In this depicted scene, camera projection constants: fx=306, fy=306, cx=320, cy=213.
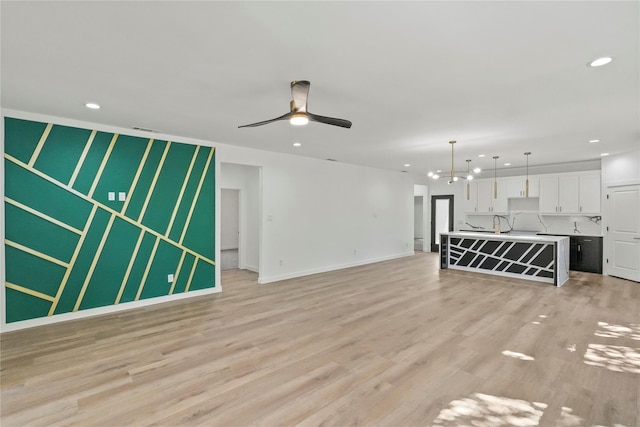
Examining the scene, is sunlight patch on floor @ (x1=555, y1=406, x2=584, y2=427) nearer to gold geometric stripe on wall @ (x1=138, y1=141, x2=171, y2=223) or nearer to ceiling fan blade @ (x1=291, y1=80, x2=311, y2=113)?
ceiling fan blade @ (x1=291, y1=80, x2=311, y2=113)

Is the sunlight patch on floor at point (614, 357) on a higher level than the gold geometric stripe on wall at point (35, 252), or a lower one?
lower

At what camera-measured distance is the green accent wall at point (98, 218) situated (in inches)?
149

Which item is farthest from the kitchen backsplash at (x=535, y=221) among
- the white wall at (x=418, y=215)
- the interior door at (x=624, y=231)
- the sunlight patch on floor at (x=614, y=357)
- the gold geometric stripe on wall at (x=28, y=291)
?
the gold geometric stripe on wall at (x=28, y=291)

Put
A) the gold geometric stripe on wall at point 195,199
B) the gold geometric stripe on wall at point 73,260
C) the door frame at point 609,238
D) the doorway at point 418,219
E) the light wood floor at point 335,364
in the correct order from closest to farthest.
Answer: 1. the light wood floor at point 335,364
2. the gold geometric stripe on wall at point 73,260
3. the gold geometric stripe on wall at point 195,199
4. the door frame at point 609,238
5. the doorway at point 418,219

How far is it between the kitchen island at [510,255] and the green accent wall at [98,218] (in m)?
5.59

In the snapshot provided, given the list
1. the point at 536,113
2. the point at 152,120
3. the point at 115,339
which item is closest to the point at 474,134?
the point at 536,113

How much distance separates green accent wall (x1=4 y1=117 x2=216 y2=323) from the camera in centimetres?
379

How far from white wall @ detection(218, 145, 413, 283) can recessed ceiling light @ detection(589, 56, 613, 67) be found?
5.00 meters

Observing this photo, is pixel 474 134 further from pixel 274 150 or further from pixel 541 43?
pixel 274 150

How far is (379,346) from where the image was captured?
3283 millimetres

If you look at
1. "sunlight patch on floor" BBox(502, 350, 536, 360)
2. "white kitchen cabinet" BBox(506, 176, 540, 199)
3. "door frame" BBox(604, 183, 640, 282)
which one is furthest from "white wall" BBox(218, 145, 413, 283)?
"door frame" BBox(604, 183, 640, 282)

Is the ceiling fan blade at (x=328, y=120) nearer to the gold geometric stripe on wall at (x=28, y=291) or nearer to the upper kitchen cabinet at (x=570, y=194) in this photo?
the gold geometric stripe on wall at (x=28, y=291)

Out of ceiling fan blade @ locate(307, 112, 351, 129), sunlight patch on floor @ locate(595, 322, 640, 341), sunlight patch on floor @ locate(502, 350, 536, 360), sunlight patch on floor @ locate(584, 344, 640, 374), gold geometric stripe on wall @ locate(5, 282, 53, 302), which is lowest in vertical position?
sunlight patch on floor @ locate(502, 350, 536, 360)

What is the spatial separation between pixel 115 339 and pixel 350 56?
12.6ft
